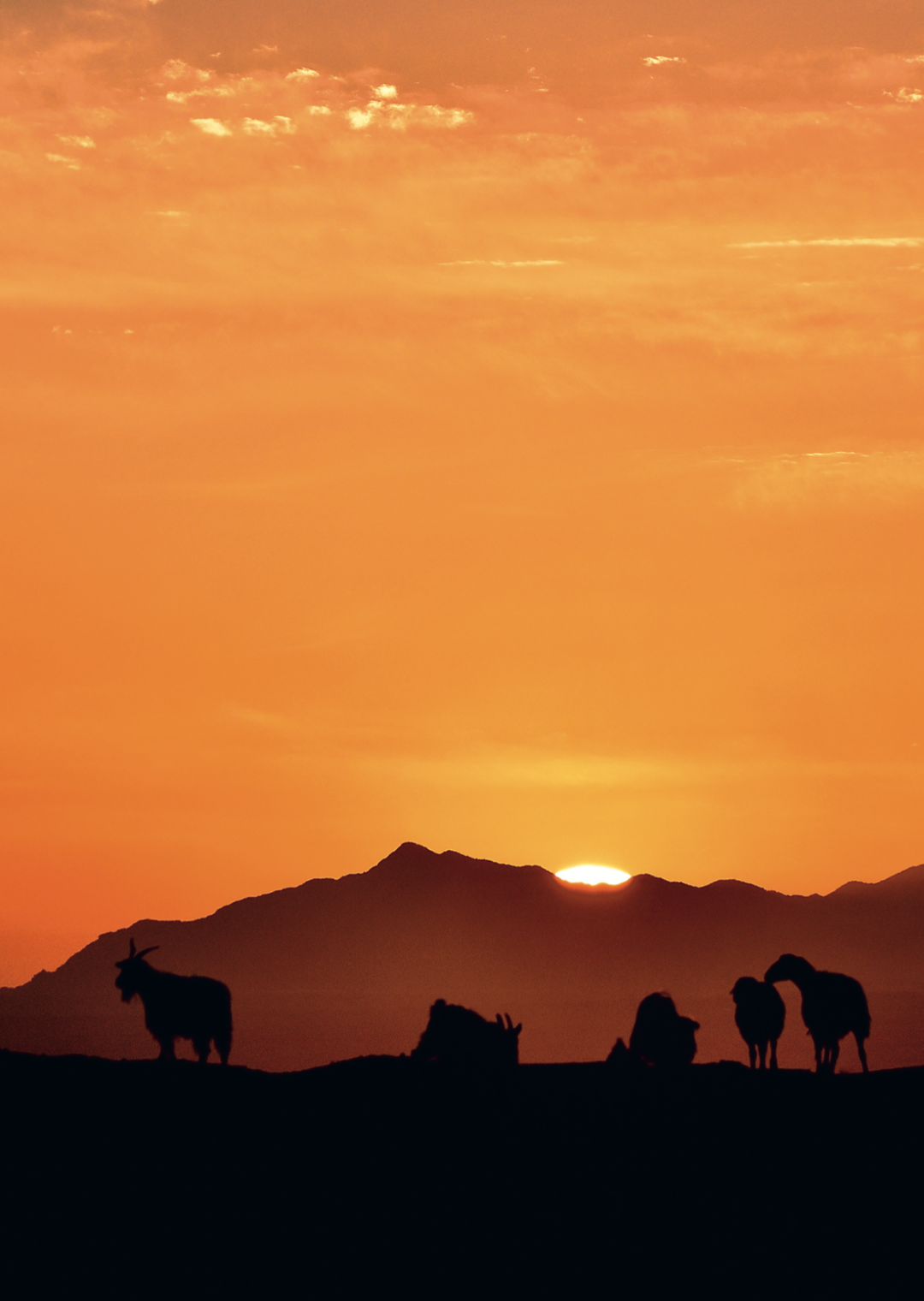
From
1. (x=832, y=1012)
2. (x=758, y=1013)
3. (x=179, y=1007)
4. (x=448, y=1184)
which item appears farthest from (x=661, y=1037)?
(x=448, y=1184)

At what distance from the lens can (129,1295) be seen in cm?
1938

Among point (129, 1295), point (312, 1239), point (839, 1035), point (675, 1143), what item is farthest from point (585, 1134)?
point (839, 1035)

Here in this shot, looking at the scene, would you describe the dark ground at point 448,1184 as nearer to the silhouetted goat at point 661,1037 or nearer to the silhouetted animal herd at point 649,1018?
the silhouetted animal herd at point 649,1018

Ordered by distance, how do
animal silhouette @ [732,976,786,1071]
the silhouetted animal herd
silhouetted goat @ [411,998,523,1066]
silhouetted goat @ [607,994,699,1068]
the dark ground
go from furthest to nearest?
animal silhouette @ [732,976,786,1071] → silhouetted goat @ [607,994,699,1068] → the silhouetted animal herd → silhouetted goat @ [411,998,523,1066] → the dark ground

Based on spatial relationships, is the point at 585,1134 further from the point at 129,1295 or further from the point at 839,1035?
the point at 839,1035

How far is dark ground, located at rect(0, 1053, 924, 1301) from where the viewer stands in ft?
65.9

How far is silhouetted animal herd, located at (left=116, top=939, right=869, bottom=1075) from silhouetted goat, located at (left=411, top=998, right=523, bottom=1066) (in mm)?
24

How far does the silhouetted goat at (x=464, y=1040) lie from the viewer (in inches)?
1244

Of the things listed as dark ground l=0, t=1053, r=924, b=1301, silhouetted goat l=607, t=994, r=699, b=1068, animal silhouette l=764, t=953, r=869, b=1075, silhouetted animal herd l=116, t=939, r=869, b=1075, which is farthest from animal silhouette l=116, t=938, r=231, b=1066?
animal silhouette l=764, t=953, r=869, b=1075

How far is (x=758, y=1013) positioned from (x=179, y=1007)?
39.2 feet

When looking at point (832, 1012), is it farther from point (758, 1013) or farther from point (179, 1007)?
point (179, 1007)

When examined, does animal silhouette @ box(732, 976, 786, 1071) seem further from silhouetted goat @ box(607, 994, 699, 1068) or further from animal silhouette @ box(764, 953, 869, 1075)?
silhouetted goat @ box(607, 994, 699, 1068)

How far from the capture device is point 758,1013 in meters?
34.9

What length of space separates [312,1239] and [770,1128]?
8026 mm
